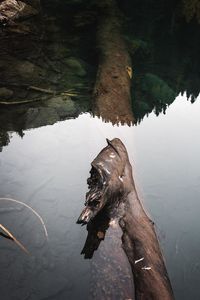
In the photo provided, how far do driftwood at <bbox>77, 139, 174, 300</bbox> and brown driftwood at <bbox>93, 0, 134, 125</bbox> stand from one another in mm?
1717

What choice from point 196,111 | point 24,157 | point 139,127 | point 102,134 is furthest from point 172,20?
point 24,157

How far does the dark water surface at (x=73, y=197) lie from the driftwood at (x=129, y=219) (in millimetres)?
406

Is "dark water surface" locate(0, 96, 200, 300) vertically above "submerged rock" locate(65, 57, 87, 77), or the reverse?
"submerged rock" locate(65, 57, 87, 77)

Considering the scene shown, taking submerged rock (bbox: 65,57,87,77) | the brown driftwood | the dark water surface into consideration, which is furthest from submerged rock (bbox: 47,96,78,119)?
submerged rock (bbox: 65,57,87,77)

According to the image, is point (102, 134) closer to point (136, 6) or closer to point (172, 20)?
point (172, 20)

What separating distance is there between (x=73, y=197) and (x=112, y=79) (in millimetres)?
2914

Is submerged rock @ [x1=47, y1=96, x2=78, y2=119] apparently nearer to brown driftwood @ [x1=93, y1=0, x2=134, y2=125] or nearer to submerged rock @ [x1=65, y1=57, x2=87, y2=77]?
brown driftwood @ [x1=93, y1=0, x2=134, y2=125]

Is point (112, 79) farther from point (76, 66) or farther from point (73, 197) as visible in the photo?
point (73, 197)

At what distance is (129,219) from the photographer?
11.1 ft

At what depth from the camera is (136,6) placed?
14.1 meters

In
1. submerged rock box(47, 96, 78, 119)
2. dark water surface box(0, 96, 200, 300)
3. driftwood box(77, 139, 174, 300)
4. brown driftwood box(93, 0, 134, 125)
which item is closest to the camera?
driftwood box(77, 139, 174, 300)

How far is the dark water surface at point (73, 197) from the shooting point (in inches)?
128

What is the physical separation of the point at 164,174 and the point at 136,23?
7885 millimetres

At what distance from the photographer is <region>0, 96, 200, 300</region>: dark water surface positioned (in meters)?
3.25
